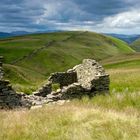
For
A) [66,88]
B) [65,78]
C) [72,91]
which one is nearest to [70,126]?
[66,88]

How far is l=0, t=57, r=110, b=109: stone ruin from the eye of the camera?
24.1 metres

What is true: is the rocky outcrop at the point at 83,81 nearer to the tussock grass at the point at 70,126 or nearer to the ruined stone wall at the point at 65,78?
the ruined stone wall at the point at 65,78

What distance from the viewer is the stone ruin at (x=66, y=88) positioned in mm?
24109

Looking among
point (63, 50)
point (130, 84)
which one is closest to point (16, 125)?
point (130, 84)

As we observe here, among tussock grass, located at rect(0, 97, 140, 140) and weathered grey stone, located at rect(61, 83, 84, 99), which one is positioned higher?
tussock grass, located at rect(0, 97, 140, 140)

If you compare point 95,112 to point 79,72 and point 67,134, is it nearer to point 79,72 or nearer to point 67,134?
point 67,134

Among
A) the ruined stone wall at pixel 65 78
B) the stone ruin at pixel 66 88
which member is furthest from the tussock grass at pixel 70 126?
the ruined stone wall at pixel 65 78

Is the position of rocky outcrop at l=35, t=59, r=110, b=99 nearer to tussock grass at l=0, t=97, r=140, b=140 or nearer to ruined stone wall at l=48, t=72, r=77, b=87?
ruined stone wall at l=48, t=72, r=77, b=87

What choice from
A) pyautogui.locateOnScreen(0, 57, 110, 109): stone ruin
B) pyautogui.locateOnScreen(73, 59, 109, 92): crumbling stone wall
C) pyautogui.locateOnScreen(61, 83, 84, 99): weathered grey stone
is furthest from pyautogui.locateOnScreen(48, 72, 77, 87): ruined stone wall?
pyautogui.locateOnScreen(61, 83, 84, 99): weathered grey stone

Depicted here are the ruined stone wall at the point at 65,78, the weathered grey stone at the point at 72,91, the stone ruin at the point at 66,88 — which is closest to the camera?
the stone ruin at the point at 66,88

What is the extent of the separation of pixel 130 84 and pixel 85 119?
1140 inches

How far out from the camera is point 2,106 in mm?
23281

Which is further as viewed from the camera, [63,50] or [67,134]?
[63,50]

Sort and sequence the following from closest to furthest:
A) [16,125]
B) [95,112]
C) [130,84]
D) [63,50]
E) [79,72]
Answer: [16,125]
[95,112]
[79,72]
[130,84]
[63,50]
